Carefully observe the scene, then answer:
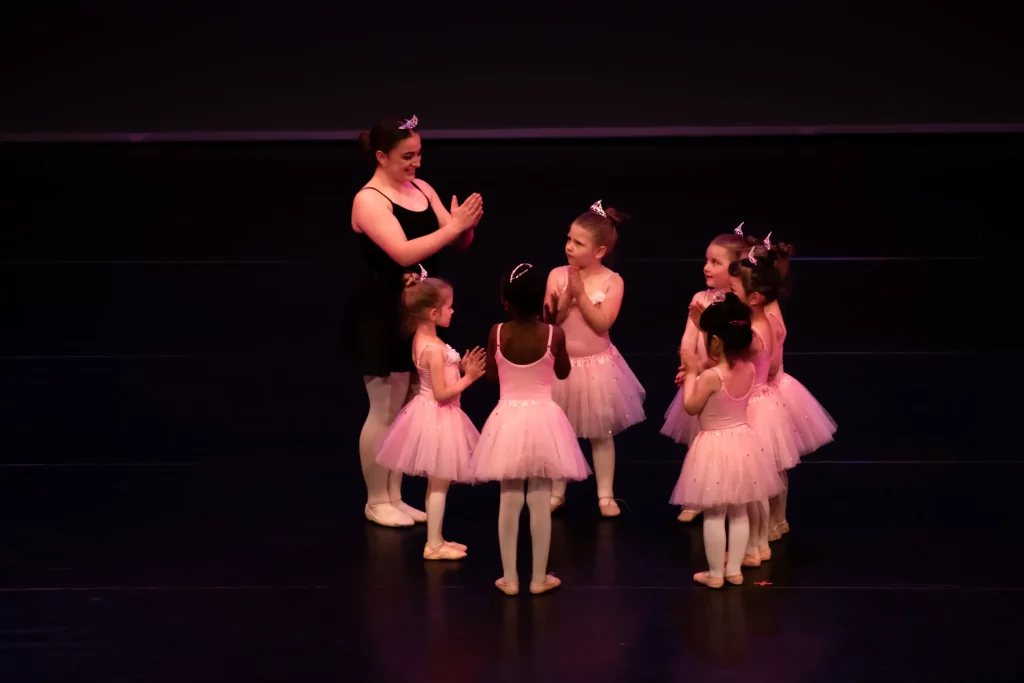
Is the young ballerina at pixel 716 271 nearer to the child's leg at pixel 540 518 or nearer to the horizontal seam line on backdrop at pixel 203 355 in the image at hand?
the child's leg at pixel 540 518

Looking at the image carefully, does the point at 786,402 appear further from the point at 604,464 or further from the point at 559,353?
the point at 559,353

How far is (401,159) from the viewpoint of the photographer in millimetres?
4602

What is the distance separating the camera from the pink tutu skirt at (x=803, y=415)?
14.6 ft

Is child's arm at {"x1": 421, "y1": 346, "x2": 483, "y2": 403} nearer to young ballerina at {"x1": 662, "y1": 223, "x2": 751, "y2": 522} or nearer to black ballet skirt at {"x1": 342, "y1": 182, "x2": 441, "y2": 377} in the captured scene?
black ballet skirt at {"x1": 342, "y1": 182, "x2": 441, "y2": 377}

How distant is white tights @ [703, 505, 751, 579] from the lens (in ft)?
13.4

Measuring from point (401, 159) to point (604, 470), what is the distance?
4.30ft

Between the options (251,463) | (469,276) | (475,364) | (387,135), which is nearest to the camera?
(475,364)

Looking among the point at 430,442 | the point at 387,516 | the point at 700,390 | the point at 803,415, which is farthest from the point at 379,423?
the point at 803,415

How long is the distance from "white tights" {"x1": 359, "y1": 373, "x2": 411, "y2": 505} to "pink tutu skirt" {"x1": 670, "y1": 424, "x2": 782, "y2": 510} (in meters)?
1.12

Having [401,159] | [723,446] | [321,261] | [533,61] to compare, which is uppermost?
[533,61]

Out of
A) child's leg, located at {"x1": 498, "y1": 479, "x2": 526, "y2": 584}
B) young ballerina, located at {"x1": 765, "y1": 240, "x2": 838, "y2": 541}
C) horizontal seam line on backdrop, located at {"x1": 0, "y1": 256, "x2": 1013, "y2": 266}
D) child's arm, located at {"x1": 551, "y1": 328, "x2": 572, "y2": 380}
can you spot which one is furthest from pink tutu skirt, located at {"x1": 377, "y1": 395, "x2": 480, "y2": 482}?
horizontal seam line on backdrop, located at {"x1": 0, "y1": 256, "x2": 1013, "y2": 266}

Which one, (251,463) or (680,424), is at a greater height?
(680,424)

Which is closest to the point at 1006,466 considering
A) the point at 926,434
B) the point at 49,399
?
the point at 926,434

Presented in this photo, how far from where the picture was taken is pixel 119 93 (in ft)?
40.9
